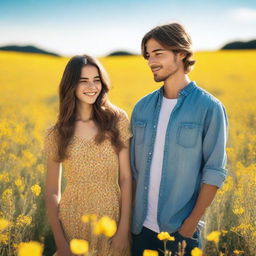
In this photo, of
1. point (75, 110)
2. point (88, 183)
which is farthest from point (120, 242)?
point (75, 110)

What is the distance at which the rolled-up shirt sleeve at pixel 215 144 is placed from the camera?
7.72 feet

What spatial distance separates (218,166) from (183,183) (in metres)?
0.25

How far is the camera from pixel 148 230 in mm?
2604

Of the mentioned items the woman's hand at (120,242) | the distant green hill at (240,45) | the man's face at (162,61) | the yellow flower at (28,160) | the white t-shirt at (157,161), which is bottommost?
the woman's hand at (120,242)

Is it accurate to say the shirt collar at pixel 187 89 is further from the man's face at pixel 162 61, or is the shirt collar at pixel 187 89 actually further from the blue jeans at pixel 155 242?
the blue jeans at pixel 155 242

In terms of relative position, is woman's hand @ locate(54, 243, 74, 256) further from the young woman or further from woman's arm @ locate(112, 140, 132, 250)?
woman's arm @ locate(112, 140, 132, 250)

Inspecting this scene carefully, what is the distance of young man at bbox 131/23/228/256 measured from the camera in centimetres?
240

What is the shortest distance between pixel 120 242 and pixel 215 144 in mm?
882

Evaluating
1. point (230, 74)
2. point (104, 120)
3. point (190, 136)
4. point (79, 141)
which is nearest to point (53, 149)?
point (79, 141)

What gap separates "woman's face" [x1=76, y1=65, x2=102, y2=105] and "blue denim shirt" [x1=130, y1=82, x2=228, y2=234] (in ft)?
1.14

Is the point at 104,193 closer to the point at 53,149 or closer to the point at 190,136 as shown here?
the point at 53,149

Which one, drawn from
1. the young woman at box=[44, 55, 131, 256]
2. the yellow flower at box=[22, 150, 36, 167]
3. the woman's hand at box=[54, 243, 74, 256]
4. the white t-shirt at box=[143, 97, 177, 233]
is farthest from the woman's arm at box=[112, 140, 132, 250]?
the yellow flower at box=[22, 150, 36, 167]

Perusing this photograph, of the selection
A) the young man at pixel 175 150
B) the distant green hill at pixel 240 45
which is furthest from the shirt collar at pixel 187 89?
the distant green hill at pixel 240 45

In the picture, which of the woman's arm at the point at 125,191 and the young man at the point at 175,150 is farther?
the woman's arm at the point at 125,191
